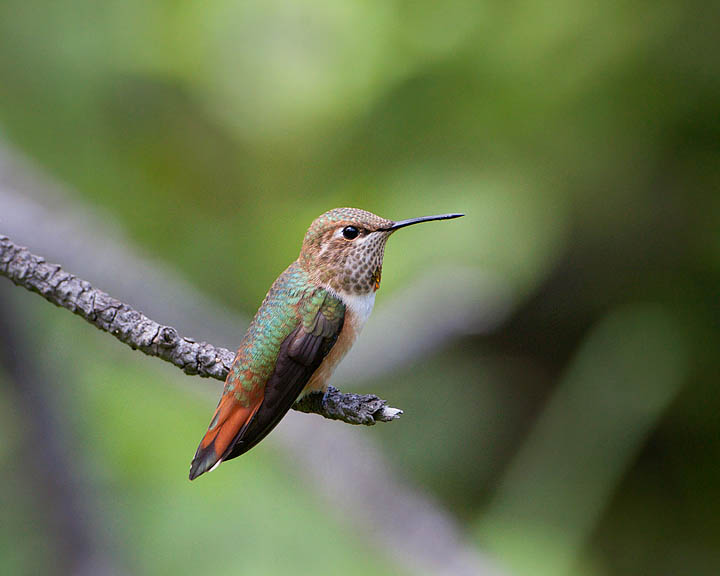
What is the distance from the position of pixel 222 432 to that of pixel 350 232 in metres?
0.42

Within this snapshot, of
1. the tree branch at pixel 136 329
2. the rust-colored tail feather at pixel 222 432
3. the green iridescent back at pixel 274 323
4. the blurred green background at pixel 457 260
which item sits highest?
the blurred green background at pixel 457 260

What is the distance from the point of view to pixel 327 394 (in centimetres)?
128

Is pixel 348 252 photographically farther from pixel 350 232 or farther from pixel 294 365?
pixel 294 365

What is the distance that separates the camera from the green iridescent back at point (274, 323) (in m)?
1.22

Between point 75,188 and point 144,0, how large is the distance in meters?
1.03

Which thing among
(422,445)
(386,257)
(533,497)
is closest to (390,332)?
(386,257)

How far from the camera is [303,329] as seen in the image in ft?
4.26

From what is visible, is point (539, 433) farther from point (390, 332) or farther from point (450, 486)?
point (390, 332)

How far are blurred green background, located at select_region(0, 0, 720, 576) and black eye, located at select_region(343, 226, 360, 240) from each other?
58.3 inches

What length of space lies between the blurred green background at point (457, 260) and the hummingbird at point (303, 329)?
4.78 ft

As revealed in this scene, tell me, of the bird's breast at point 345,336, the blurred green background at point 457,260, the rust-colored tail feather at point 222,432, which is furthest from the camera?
the blurred green background at point 457,260

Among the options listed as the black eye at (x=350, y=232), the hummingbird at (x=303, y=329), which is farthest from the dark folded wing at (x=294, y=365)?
the black eye at (x=350, y=232)

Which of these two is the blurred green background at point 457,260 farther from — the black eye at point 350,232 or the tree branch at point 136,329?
the tree branch at point 136,329

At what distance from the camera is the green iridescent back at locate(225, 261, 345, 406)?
122 centimetres
